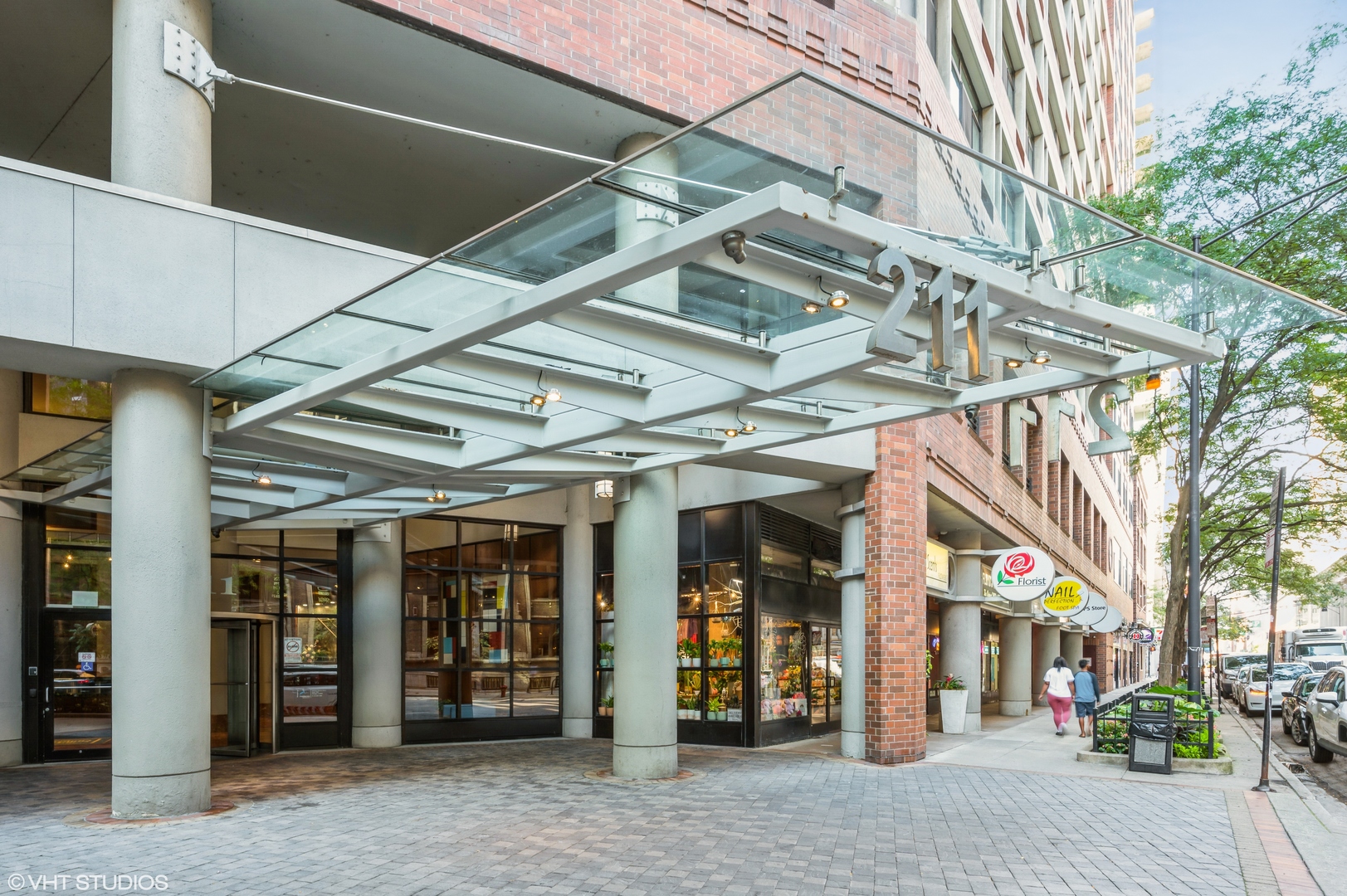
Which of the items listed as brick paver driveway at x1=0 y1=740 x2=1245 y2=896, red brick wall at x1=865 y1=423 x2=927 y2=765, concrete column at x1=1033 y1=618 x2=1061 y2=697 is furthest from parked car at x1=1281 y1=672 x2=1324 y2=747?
brick paver driveway at x1=0 y1=740 x2=1245 y2=896

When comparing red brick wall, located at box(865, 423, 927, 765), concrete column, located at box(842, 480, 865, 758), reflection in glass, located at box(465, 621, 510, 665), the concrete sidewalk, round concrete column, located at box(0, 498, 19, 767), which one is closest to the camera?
the concrete sidewalk

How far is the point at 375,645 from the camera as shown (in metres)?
17.2

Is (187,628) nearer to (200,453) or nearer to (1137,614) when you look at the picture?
(200,453)

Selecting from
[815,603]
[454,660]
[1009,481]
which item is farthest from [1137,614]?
[454,660]

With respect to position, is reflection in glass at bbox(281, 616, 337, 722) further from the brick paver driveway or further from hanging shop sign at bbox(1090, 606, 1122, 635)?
hanging shop sign at bbox(1090, 606, 1122, 635)

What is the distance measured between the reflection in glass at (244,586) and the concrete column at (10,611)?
2.55 m

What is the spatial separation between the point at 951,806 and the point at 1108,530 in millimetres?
45644

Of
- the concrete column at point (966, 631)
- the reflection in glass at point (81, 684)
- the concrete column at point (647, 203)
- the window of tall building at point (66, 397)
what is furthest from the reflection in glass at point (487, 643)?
the concrete column at point (647, 203)

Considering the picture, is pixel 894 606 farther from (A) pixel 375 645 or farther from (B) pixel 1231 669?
(B) pixel 1231 669

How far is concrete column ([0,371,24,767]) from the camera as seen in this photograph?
47.3ft

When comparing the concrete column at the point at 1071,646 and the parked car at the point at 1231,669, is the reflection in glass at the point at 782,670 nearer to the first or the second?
the concrete column at the point at 1071,646

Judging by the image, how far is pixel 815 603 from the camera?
65.7 ft

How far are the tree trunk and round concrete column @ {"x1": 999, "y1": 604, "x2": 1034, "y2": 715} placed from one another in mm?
3533

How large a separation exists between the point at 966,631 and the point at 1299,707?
277 inches
